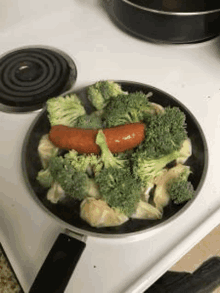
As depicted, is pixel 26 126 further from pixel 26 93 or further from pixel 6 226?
pixel 6 226

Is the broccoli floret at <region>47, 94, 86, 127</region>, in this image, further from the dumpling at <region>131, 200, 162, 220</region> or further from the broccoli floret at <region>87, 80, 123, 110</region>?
the dumpling at <region>131, 200, 162, 220</region>

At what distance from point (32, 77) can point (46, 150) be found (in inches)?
12.3

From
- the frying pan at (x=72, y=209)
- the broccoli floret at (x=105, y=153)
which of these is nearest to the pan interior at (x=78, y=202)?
the frying pan at (x=72, y=209)

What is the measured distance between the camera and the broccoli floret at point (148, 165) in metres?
0.71

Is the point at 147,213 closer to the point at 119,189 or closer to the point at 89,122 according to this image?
the point at 119,189

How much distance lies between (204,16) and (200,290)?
2.45ft

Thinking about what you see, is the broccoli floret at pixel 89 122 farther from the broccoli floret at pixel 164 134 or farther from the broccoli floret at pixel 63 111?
the broccoli floret at pixel 164 134

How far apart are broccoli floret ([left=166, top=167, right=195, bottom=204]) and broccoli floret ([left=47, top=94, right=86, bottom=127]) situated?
12.1 inches

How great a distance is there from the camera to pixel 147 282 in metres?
0.62

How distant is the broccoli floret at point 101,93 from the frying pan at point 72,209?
1.3 inches

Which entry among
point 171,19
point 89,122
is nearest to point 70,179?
point 89,122

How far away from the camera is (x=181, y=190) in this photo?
2.17 feet

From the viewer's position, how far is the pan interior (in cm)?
66

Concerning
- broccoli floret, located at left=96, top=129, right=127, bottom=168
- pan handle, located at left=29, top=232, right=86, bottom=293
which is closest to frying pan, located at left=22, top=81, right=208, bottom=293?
pan handle, located at left=29, top=232, right=86, bottom=293
